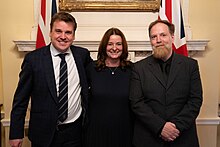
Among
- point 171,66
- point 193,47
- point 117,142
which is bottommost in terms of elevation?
point 117,142

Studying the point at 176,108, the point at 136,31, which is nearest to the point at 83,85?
the point at 176,108

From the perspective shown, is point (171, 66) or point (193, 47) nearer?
point (171, 66)

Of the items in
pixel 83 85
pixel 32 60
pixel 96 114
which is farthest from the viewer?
pixel 96 114

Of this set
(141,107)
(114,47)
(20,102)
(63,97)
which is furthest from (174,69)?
(20,102)

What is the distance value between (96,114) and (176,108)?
1.96 feet

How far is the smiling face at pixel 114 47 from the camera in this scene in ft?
6.63

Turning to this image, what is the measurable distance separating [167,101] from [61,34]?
83cm

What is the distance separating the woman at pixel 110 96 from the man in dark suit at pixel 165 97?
0.48ft

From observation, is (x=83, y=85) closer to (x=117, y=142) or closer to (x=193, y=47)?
(x=117, y=142)

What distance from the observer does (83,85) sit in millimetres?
1915

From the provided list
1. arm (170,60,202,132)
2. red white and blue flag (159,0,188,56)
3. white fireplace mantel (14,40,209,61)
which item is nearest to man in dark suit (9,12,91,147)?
arm (170,60,202,132)

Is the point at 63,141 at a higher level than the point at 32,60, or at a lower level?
lower

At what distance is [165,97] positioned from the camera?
5.94 feet

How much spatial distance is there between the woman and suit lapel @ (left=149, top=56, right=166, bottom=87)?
8.8 inches
